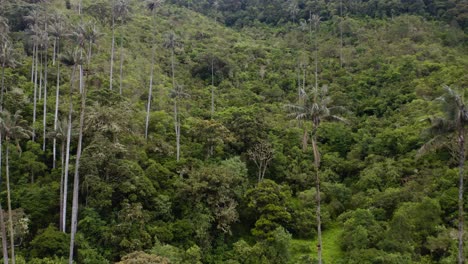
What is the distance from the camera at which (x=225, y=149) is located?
158 ft

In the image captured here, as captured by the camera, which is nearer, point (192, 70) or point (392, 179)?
point (392, 179)

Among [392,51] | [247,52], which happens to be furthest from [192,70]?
[392,51]

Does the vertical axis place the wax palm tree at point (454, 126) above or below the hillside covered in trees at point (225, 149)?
above

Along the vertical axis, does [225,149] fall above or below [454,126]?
below

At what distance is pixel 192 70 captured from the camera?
70625mm

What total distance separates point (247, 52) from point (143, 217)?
50329 millimetres

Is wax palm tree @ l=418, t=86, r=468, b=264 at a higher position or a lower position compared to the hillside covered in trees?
higher

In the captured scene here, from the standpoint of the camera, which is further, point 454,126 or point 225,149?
point 225,149

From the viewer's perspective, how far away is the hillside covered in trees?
32.4 metres

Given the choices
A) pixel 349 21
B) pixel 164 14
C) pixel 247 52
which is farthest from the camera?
pixel 164 14

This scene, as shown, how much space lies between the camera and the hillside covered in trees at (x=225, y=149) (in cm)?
3238

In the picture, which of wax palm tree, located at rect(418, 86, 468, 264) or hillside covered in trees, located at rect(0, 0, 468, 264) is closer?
wax palm tree, located at rect(418, 86, 468, 264)

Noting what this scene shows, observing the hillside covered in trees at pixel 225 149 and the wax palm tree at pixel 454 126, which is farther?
the hillside covered in trees at pixel 225 149

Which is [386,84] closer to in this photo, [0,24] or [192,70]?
[192,70]
